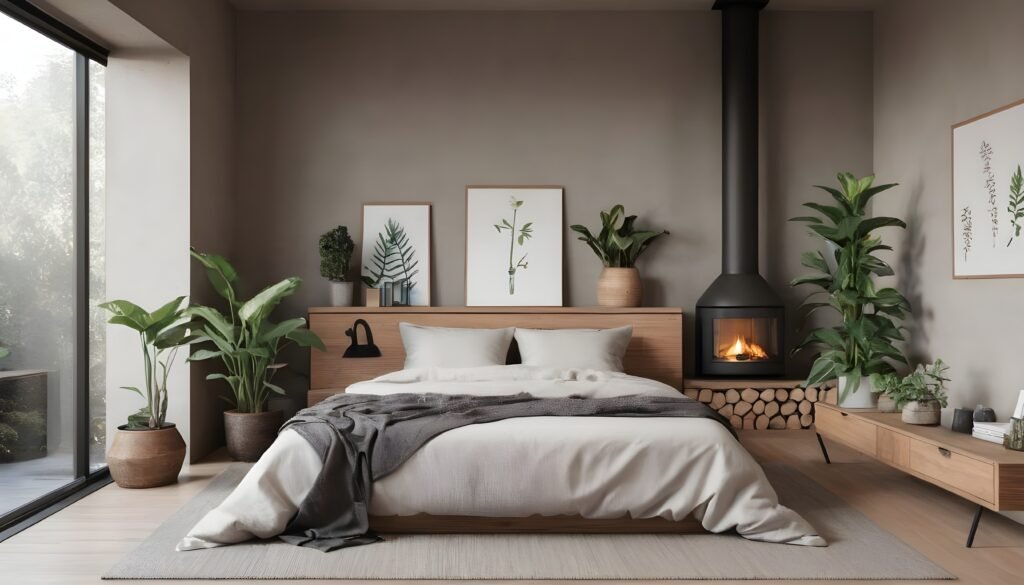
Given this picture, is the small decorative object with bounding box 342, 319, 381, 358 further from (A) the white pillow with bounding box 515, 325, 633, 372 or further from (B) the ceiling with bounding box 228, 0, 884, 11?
(B) the ceiling with bounding box 228, 0, 884, 11

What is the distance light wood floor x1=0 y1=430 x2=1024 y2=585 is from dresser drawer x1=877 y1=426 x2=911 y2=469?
21 cm

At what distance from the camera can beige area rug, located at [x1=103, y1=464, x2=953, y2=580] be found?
309 cm

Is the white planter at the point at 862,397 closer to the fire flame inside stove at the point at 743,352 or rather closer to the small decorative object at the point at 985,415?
the small decorative object at the point at 985,415

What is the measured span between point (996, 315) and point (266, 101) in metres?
5.01

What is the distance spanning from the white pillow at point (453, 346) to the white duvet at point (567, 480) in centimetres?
175

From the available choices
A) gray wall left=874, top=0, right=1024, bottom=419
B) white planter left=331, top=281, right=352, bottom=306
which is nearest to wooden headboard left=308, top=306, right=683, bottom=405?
white planter left=331, top=281, right=352, bottom=306

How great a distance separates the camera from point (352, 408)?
4055mm

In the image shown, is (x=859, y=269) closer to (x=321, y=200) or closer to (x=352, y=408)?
(x=352, y=408)

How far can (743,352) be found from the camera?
601 cm

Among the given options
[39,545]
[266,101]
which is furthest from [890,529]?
[266,101]

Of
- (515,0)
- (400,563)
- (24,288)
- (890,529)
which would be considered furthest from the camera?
(515,0)

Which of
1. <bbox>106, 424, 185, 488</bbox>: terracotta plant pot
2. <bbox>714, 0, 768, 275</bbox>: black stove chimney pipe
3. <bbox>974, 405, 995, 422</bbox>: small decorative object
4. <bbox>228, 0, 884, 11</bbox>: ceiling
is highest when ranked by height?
<bbox>228, 0, 884, 11</bbox>: ceiling

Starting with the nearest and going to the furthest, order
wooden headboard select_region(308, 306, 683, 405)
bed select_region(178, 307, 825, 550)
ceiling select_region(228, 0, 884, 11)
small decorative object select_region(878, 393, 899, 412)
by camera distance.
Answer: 1. bed select_region(178, 307, 825, 550)
2. small decorative object select_region(878, 393, 899, 412)
3. wooden headboard select_region(308, 306, 683, 405)
4. ceiling select_region(228, 0, 884, 11)

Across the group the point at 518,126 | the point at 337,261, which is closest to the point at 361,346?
the point at 337,261
